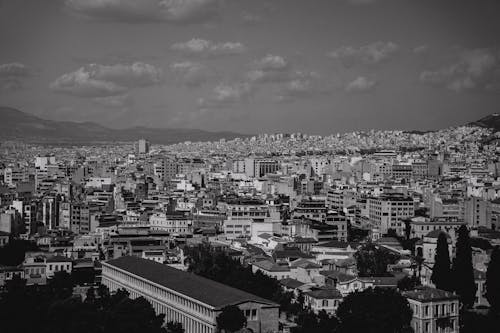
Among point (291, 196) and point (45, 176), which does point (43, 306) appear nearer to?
point (291, 196)

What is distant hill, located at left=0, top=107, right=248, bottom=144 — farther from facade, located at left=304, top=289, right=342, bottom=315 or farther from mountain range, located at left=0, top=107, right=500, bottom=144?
facade, located at left=304, top=289, right=342, bottom=315

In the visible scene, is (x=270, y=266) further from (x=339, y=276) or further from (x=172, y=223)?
(x=172, y=223)

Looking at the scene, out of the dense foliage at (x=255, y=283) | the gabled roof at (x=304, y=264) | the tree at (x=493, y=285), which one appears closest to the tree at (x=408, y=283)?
the tree at (x=493, y=285)

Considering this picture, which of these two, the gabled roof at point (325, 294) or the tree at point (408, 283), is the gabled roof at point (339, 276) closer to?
the tree at point (408, 283)

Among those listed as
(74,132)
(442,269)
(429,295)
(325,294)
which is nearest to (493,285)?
(442,269)

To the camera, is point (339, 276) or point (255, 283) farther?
point (339, 276)

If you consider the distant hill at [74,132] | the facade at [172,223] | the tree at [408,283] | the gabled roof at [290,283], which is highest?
the distant hill at [74,132]
